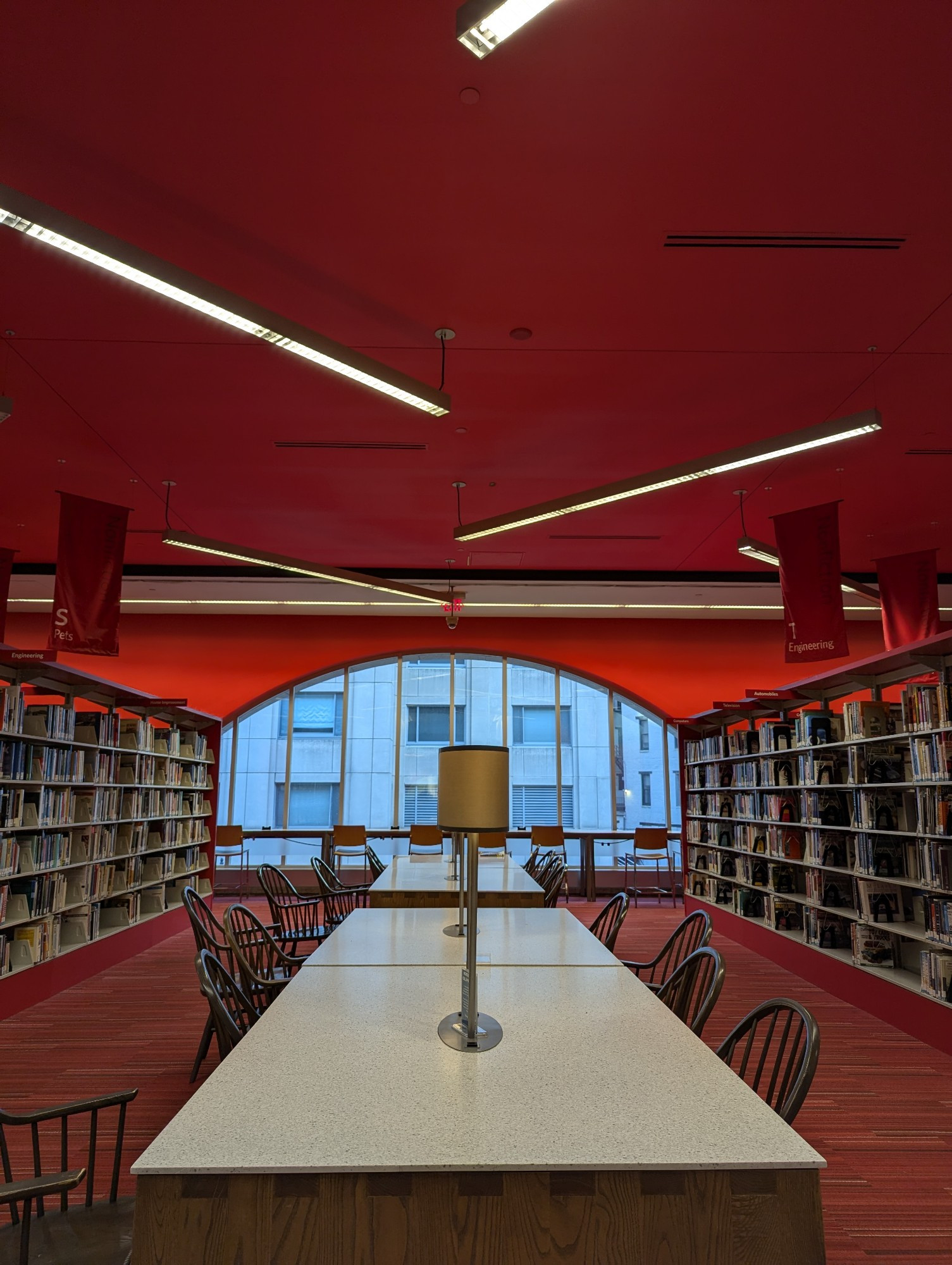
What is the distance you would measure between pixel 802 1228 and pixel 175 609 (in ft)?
36.1

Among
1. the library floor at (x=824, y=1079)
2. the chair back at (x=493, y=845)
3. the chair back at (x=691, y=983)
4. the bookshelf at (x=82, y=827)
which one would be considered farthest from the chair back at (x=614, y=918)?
the chair back at (x=493, y=845)

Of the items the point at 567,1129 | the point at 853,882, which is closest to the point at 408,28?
the point at 567,1129

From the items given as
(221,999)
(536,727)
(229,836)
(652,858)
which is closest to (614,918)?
(221,999)

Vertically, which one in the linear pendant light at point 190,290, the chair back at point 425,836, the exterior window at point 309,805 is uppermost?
the linear pendant light at point 190,290

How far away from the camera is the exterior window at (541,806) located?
11.8 m

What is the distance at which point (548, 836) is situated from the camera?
10102 mm

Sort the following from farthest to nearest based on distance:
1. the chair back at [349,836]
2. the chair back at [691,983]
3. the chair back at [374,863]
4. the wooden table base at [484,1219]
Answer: the chair back at [349,836] → the chair back at [374,863] → the chair back at [691,983] → the wooden table base at [484,1219]

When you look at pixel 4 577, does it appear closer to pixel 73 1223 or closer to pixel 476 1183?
pixel 73 1223

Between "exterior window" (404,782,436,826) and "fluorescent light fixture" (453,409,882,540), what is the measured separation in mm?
6526

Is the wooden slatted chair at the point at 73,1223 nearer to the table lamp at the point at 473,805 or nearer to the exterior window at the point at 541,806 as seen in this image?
the table lamp at the point at 473,805

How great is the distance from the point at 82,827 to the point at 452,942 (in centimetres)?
369

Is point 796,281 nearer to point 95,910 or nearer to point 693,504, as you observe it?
point 693,504

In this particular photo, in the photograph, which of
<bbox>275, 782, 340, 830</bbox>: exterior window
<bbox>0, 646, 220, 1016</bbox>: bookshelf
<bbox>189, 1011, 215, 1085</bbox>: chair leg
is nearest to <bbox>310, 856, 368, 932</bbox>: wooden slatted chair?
<bbox>189, 1011, 215, 1085</bbox>: chair leg

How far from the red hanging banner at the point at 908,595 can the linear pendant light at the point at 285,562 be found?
407 cm
